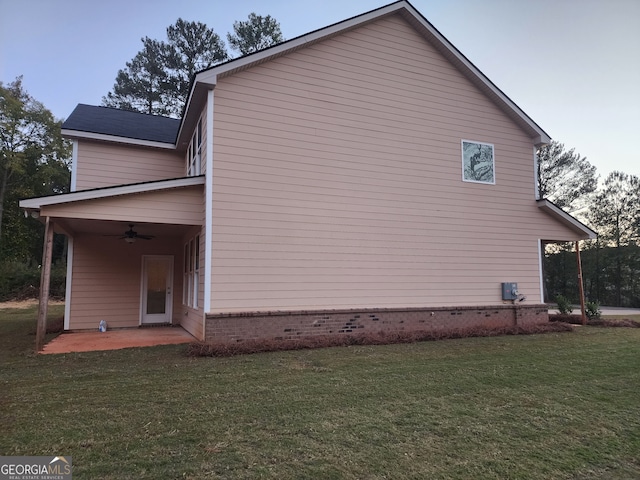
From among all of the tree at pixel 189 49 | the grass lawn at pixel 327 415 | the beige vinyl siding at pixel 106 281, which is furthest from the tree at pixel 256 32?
the grass lawn at pixel 327 415

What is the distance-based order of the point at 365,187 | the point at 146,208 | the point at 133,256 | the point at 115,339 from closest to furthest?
1. the point at 146,208
2. the point at 115,339
3. the point at 365,187
4. the point at 133,256

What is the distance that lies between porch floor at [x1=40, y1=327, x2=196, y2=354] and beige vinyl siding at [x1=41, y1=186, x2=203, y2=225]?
2567 mm

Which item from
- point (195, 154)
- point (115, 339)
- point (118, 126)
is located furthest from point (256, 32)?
point (115, 339)

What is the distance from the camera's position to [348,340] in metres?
8.59

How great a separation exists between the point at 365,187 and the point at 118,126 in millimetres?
7893

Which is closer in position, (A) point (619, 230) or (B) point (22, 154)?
(B) point (22, 154)

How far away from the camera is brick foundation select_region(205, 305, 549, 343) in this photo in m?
8.09

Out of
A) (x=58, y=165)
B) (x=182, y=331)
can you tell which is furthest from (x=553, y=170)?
(x=58, y=165)

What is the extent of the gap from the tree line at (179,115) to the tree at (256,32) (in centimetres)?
6

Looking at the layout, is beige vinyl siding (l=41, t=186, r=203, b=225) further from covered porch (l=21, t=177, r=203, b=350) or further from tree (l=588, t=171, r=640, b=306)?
tree (l=588, t=171, r=640, b=306)

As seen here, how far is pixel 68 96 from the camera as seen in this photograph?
25172 mm

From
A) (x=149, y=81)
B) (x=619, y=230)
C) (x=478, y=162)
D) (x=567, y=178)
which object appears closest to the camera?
A: (x=478, y=162)

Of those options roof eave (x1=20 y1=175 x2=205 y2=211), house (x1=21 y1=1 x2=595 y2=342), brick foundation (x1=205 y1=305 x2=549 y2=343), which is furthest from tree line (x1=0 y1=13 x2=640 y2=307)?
brick foundation (x1=205 y1=305 x2=549 y2=343)

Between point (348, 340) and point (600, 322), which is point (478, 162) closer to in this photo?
point (348, 340)
